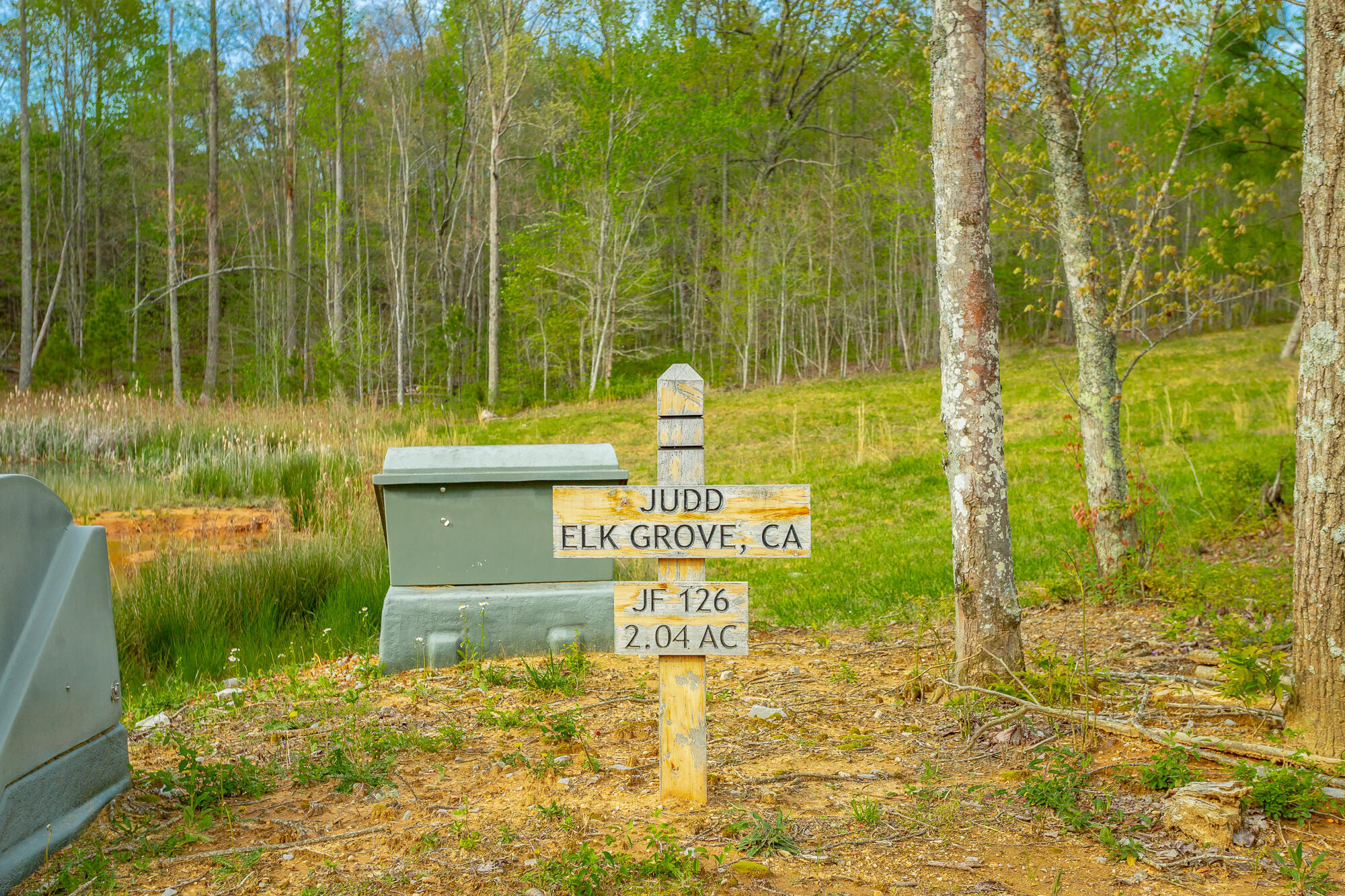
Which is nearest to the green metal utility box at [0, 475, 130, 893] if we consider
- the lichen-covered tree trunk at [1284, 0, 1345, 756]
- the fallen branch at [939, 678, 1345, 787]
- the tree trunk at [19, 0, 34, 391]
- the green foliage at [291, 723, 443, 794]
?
the green foliage at [291, 723, 443, 794]

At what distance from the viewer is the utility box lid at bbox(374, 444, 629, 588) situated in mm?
4930

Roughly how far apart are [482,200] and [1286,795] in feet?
115

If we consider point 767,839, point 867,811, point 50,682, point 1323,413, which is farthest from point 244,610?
point 1323,413

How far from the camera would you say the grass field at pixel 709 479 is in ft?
19.4

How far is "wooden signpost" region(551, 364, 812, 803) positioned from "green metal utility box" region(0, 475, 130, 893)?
1509mm

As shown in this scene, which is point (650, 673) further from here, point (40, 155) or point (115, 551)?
point (40, 155)

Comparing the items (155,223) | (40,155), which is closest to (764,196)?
(155,223)

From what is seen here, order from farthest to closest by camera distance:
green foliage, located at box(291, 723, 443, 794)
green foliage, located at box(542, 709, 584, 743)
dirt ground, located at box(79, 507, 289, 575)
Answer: dirt ground, located at box(79, 507, 289, 575)
green foliage, located at box(542, 709, 584, 743)
green foliage, located at box(291, 723, 443, 794)

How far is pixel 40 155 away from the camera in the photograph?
30250 mm

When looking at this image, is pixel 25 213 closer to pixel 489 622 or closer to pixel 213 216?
pixel 213 216

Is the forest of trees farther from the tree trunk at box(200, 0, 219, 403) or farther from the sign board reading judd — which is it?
the sign board reading judd

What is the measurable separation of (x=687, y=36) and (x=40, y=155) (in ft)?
70.4

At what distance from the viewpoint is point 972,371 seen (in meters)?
3.99

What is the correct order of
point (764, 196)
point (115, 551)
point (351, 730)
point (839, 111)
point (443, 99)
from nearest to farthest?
→ point (351, 730) < point (115, 551) < point (764, 196) < point (443, 99) < point (839, 111)
